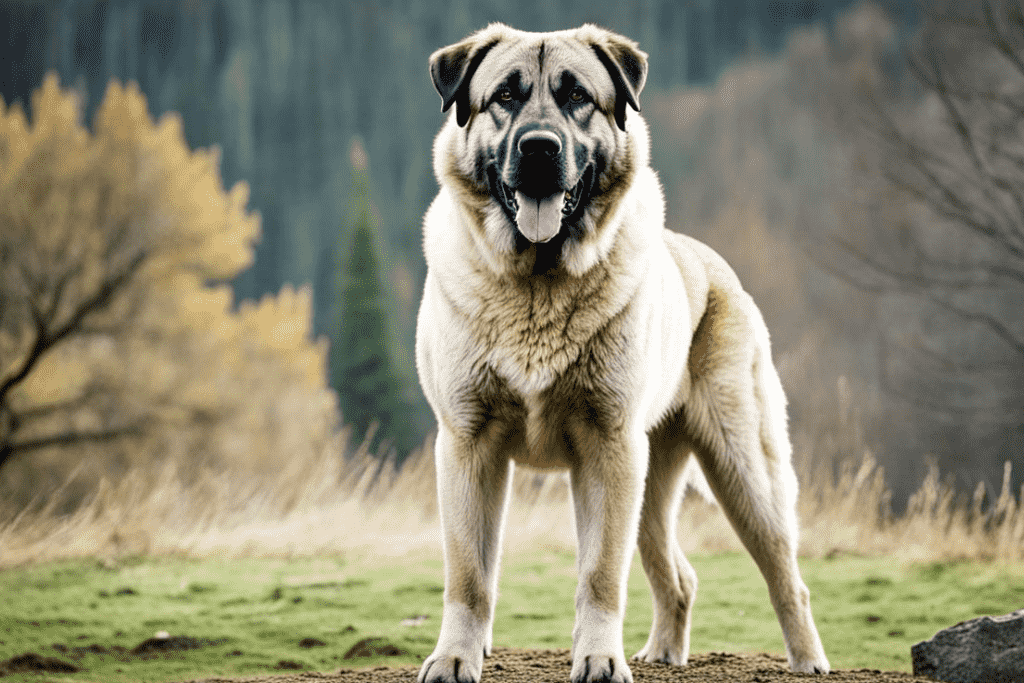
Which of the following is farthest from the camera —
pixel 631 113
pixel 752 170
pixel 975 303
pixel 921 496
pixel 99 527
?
pixel 752 170

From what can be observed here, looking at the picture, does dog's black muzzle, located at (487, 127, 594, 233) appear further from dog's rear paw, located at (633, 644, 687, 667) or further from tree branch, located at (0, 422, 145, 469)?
tree branch, located at (0, 422, 145, 469)

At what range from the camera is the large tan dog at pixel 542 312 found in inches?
128

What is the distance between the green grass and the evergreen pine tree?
19.0 m

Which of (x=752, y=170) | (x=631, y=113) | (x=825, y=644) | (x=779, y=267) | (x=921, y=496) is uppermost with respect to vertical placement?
(x=752, y=170)

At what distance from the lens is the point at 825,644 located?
5195 millimetres

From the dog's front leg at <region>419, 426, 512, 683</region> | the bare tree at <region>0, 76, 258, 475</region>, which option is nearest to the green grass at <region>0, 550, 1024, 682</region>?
the dog's front leg at <region>419, 426, 512, 683</region>

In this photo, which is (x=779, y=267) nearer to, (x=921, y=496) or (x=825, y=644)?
(x=921, y=496)

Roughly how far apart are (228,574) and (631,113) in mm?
4507

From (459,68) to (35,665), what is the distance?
334 centimetres

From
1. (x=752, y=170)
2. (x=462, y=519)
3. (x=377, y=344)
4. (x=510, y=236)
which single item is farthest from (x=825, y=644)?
(x=752, y=170)

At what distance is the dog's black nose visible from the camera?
121 inches

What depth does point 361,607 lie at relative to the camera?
562cm

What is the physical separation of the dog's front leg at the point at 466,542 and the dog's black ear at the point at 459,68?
1.22 meters

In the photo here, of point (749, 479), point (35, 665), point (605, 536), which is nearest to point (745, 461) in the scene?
point (749, 479)
